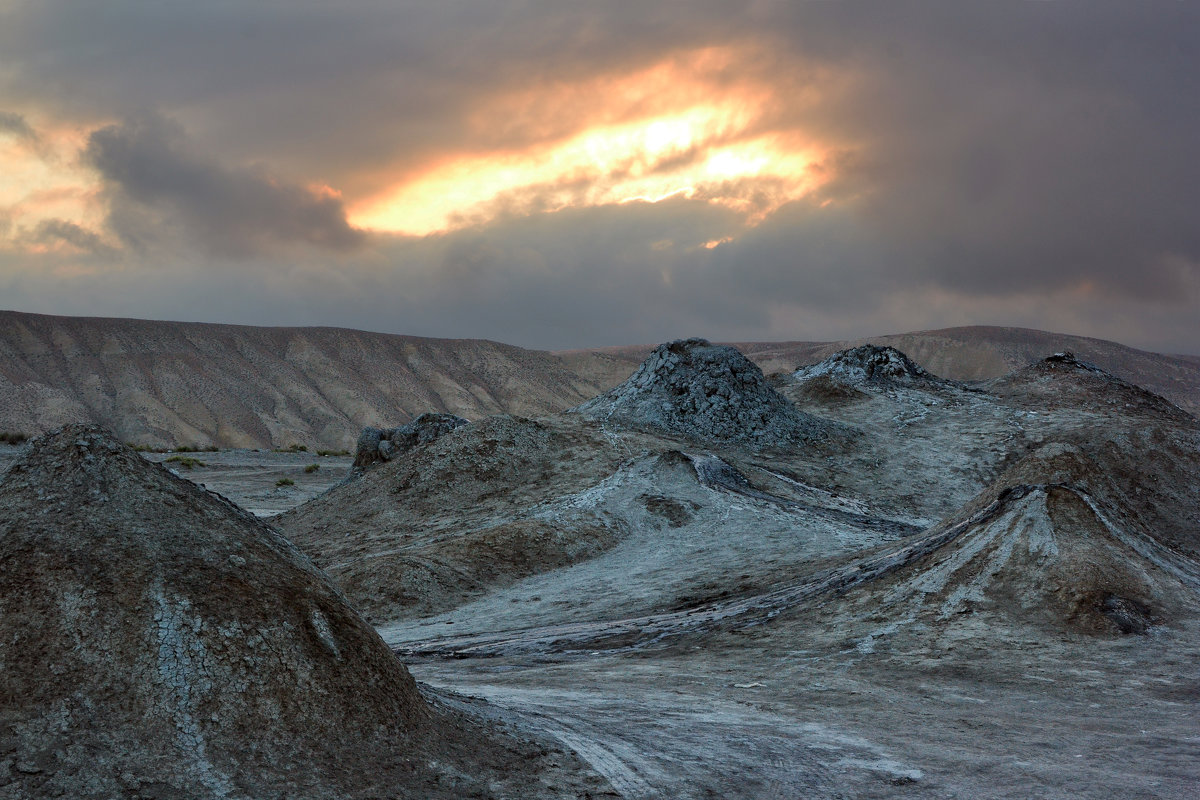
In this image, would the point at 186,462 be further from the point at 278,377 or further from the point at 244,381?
the point at 278,377

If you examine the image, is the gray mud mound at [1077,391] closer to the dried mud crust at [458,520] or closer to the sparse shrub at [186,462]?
the dried mud crust at [458,520]

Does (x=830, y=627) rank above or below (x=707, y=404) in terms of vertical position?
below

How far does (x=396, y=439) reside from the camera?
3105 cm

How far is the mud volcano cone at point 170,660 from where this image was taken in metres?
5.39

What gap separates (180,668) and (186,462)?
4392 cm

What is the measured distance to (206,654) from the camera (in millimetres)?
6059

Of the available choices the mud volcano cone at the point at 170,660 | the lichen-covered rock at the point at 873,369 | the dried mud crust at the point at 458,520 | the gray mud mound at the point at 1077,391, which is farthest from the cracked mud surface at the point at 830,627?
the lichen-covered rock at the point at 873,369

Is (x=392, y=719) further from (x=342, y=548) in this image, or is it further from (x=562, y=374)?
(x=562, y=374)

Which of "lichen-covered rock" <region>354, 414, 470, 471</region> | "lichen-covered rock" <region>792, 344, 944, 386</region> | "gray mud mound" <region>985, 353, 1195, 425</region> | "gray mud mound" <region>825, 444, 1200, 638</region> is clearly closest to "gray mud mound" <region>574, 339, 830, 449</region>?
"lichen-covered rock" <region>354, 414, 470, 471</region>

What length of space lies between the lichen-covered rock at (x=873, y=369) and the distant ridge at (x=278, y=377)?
176 feet

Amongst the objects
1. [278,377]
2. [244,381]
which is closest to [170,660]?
[244,381]

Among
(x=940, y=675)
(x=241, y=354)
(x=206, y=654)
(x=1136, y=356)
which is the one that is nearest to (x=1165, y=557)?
(x=940, y=675)

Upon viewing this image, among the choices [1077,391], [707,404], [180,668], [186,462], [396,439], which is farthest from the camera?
[186,462]

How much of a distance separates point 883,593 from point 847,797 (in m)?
6.94
